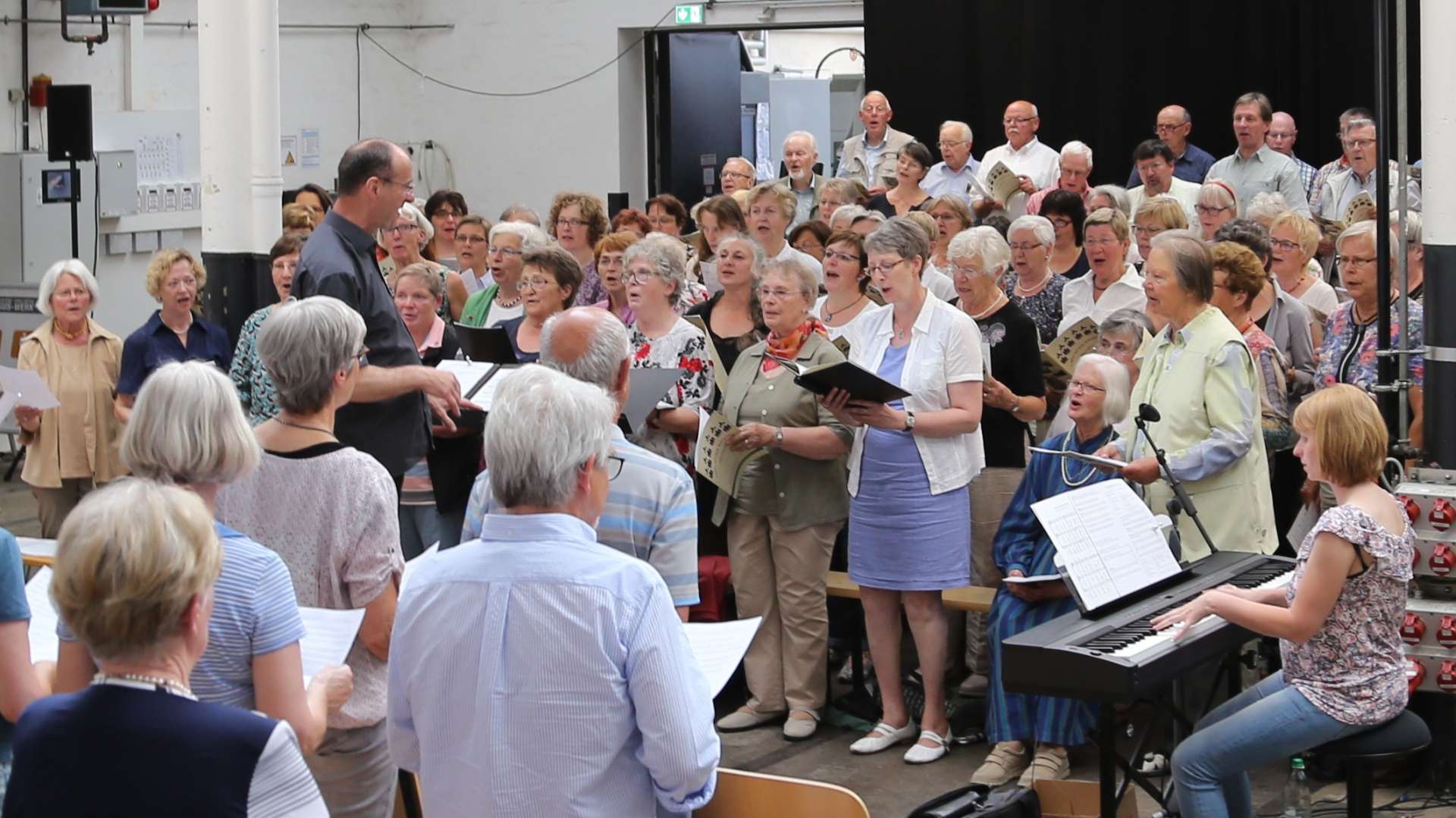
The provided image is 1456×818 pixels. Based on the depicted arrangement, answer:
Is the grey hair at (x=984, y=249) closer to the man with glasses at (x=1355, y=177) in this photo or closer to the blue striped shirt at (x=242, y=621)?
the man with glasses at (x=1355, y=177)

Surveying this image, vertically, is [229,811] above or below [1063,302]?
below

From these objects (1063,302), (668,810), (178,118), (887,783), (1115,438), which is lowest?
(887,783)

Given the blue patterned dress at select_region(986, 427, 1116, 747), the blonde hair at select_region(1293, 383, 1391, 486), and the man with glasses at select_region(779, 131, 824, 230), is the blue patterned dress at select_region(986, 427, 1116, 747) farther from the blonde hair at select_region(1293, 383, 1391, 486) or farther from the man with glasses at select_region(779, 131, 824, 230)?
the man with glasses at select_region(779, 131, 824, 230)

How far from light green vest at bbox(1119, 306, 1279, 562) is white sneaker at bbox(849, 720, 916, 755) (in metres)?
1.11

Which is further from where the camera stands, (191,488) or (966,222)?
(966,222)

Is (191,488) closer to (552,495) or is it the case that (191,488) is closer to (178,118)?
(552,495)

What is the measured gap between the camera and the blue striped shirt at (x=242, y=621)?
2508mm

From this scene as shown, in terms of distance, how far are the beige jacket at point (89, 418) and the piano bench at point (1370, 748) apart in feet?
16.5

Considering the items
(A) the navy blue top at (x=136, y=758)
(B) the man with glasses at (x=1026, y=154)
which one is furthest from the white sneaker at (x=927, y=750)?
(B) the man with glasses at (x=1026, y=154)

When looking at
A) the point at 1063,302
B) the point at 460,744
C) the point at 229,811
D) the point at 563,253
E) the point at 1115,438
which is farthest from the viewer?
the point at 1063,302

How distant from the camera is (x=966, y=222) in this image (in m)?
7.39

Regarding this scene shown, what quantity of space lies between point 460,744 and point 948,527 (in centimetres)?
300

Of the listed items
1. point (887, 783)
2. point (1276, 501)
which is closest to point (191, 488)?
point (887, 783)

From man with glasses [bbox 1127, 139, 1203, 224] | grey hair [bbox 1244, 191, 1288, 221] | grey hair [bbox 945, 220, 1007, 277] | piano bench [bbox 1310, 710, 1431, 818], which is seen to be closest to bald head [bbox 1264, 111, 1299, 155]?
man with glasses [bbox 1127, 139, 1203, 224]
